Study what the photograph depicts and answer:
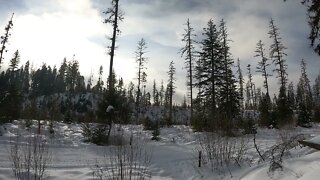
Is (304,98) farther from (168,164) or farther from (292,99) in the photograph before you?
(168,164)

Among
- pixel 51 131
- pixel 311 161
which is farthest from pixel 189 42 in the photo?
pixel 311 161

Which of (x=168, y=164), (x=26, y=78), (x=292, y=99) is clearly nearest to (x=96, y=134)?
(x=168, y=164)

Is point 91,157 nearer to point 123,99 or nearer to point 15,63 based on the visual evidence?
point 123,99

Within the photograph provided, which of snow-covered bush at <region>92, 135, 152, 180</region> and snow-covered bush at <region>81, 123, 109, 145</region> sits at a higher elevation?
snow-covered bush at <region>81, 123, 109, 145</region>

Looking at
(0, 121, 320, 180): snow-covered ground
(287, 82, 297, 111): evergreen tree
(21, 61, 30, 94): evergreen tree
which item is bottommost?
(0, 121, 320, 180): snow-covered ground

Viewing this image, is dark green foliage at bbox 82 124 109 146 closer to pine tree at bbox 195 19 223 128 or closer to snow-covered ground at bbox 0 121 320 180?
snow-covered ground at bbox 0 121 320 180

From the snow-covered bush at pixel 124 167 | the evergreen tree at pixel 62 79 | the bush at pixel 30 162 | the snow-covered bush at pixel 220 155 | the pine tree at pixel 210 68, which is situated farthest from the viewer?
the evergreen tree at pixel 62 79

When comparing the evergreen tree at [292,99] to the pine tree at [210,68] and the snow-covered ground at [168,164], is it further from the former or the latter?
the snow-covered ground at [168,164]

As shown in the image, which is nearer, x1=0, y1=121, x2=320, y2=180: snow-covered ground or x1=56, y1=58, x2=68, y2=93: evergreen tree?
x1=0, y1=121, x2=320, y2=180: snow-covered ground

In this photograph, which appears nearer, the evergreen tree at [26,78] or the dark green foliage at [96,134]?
the dark green foliage at [96,134]

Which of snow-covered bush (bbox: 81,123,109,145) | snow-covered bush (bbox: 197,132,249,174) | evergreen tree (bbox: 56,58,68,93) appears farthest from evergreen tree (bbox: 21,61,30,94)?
snow-covered bush (bbox: 197,132,249,174)

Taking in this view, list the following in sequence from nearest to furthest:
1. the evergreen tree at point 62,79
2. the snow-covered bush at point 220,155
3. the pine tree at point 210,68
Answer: the snow-covered bush at point 220,155
the pine tree at point 210,68
the evergreen tree at point 62,79

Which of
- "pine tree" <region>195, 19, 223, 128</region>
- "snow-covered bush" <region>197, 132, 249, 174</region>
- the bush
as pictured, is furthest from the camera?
"pine tree" <region>195, 19, 223, 128</region>

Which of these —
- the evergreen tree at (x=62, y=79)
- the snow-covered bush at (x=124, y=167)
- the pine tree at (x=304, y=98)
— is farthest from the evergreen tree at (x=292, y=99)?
the evergreen tree at (x=62, y=79)
